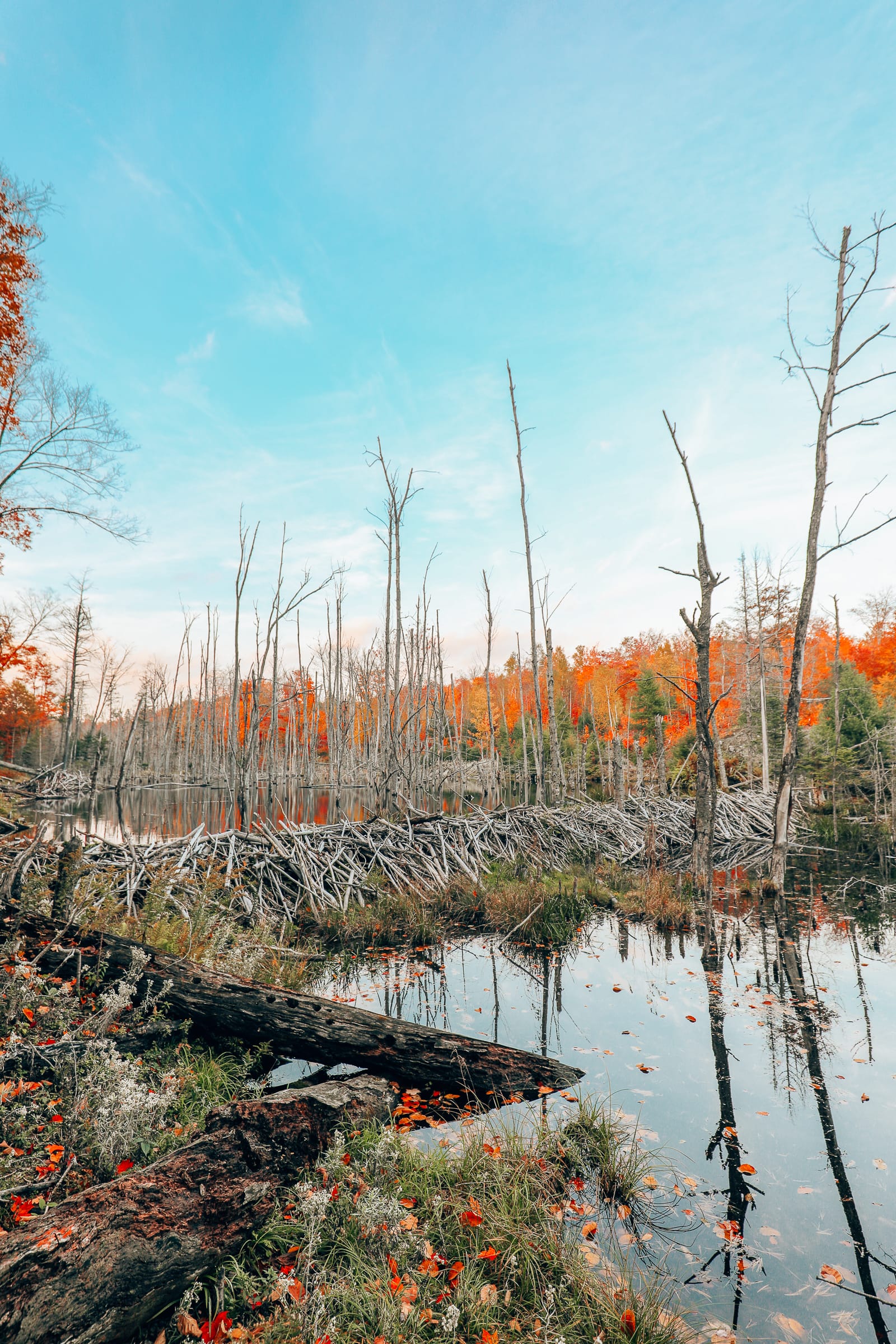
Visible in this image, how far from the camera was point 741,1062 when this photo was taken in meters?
4.48

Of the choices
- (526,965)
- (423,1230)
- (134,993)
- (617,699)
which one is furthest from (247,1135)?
(617,699)

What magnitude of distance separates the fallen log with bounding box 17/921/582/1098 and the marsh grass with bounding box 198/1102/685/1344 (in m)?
0.49

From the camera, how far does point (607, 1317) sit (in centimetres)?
217

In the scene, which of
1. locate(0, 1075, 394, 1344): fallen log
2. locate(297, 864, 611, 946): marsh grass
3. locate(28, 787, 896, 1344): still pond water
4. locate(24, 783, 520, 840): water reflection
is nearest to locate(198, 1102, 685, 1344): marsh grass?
locate(0, 1075, 394, 1344): fallen log

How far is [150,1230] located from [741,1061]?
4248 mm

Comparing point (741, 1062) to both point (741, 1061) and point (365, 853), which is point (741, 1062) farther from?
point (365, 853)

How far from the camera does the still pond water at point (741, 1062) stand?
104 inches

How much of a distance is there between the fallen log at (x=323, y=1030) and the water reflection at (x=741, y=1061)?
1.64ft

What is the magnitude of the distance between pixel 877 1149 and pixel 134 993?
4739 millimetres

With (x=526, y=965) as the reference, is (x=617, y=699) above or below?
above

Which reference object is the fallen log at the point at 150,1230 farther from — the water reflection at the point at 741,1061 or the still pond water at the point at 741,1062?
the water reflection at the point at 741,1061

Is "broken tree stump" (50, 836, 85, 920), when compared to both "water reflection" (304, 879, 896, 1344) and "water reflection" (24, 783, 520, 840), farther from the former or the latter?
"water reflection" (24, 783, 520, 840)

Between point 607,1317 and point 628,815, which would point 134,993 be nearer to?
point 607,1317

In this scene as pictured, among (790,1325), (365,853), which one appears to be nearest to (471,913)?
(365,853)
